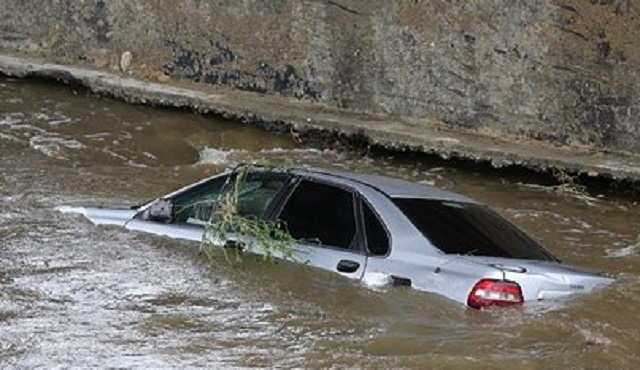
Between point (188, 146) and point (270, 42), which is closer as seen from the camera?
point (188, 146)

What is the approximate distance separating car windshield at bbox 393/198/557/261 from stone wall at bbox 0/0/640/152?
6.28 metres

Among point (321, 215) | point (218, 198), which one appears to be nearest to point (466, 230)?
point (321, 215)

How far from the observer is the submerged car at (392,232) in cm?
694

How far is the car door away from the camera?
7331 mm

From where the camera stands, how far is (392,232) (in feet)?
23.9

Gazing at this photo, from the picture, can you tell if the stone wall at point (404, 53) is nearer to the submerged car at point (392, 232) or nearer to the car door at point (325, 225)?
the submerged car at point (392, 232)

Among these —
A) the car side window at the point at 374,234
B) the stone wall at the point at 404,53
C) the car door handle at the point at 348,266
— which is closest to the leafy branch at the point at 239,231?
the car door handle at the point at 348,266

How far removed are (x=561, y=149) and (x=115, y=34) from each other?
7.56 m

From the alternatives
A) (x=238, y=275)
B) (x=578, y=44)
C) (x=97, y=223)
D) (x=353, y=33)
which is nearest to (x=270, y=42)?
(x=353, y=33)

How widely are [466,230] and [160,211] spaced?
232 cm

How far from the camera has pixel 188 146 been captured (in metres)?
15.1

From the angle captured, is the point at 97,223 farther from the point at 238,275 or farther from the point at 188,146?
the point at 188,146

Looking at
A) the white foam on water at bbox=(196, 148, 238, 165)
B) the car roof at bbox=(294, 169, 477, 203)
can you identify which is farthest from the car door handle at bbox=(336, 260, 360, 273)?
the white foam on water at bbox=(196, 148, 238, 165)

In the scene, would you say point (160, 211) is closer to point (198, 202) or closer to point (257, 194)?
point (198, 202)
